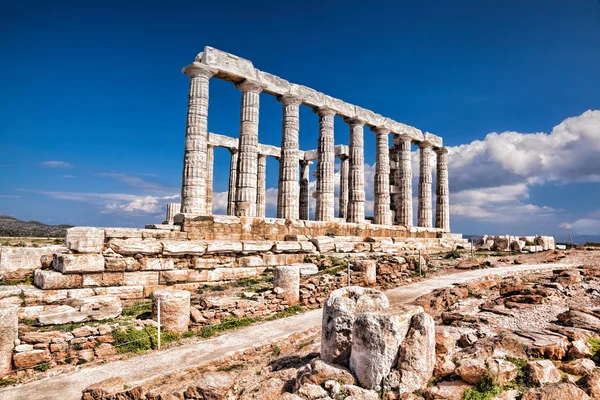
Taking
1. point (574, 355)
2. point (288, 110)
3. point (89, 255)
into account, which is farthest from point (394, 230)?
point (574, 355)

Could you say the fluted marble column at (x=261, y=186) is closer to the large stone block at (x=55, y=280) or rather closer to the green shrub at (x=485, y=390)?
the large stone block at (x=55, y=280)

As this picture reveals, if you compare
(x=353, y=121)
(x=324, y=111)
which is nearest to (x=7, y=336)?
(x=324, y=111)

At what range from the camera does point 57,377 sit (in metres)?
7.61

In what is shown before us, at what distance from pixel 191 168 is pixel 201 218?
115 inches

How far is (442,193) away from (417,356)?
3191cm

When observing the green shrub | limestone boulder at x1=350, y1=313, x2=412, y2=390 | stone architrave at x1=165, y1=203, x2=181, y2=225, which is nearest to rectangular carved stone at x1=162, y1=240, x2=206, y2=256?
limestone boulder at x1=350, y1=313, x2=412, y2=390

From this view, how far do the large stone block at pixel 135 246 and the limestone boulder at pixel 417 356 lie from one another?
11.2 m

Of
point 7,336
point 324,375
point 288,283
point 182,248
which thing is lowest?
point 7,336

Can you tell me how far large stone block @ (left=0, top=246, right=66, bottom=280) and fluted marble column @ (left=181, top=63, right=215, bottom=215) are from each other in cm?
671

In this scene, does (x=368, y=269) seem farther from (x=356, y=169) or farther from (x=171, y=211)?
(x=171, y=211)

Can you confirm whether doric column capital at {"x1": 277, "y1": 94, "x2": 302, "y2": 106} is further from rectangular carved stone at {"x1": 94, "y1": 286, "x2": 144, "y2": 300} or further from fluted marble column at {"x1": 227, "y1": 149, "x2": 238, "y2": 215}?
rectangular carved stone at {"x1": 94, "y1": 286, "x2": 144, "y2": 300}

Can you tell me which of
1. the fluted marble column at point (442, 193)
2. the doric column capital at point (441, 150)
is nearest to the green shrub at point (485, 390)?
the fluted marble column at point (442, 193)

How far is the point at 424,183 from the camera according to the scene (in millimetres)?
33344

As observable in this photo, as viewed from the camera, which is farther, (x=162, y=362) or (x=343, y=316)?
(x=162, y=362)
